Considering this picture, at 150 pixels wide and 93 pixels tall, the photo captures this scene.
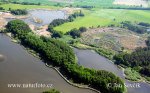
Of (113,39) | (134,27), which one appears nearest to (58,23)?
(113,39)

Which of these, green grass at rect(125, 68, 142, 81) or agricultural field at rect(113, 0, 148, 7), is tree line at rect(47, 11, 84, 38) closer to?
green grass at rect(125, 68, 142, 81)

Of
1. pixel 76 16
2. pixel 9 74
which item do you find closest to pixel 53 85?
pixel 9 74

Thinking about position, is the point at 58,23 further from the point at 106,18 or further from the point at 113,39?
the point at 106,18

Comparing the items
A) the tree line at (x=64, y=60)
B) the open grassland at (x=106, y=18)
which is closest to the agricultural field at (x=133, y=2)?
the open grassland at (x=106, y=18)

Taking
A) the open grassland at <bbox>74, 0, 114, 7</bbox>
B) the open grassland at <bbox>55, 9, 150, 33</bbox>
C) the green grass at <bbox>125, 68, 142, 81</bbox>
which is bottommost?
the green grass at <bbox>125, 68, 142, 81</bbox>

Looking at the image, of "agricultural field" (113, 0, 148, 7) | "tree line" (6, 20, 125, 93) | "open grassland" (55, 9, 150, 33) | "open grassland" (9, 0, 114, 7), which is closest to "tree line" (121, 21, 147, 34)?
"open grassland" (55, 9, 150, 33)

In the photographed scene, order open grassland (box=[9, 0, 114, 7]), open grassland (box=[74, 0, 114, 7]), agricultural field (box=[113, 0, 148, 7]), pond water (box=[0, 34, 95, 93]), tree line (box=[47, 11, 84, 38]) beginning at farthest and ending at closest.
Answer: agricultural field (box=[113, 0, 148, 7]) < open grassland (box=[74, 0, 114, 7]) < open grassland (box=[9, 0, 114, 7]) < tree line (box=[47, 11, 84, 38]) < pond water (box=[0, 34, 95, 93])

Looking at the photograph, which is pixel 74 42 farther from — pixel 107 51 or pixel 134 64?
pixel 134 64
